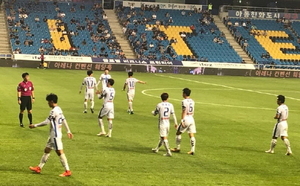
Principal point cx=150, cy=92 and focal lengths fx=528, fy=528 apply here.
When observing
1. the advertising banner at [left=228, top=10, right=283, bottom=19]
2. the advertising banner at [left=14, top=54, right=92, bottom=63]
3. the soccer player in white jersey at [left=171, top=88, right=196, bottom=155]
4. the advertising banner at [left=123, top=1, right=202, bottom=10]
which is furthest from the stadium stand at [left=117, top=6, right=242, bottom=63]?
the soccer player in white jersey at [left=171, top=88, right=196, bottom=155]

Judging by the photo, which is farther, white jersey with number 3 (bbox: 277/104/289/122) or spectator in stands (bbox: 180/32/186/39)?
spectator in stands (bbox: 180/32/186/39)

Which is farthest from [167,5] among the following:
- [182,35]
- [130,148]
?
[130,148]

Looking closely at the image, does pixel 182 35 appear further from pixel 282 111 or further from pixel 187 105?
pixel 187 105

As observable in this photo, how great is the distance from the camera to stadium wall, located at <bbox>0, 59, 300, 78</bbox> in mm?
60000

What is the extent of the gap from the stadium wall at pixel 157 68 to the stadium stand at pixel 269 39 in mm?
2309

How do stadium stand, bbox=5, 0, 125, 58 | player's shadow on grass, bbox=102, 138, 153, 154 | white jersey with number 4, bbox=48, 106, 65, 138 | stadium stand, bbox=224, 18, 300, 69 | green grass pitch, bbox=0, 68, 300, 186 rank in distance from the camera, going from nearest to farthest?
white jersey with number 4, bbox=48, 106, 65, 138
green grass pitch, bbox=0, 68, 300, 186
player's shadow on grass, bbox=102, 138, 153, 154
stadium stand, bbox=5, 0, 125, 58
stadium stand, bbox=224, 18, 300, 69

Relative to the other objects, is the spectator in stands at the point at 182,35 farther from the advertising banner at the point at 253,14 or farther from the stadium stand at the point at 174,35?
the advertising banner at the point at 253,14

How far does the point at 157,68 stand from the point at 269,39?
2404 cm

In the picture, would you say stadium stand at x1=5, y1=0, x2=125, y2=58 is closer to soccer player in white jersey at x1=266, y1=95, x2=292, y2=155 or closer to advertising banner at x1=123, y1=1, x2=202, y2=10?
advertising banner at x1=123, y1=1, x2=202, y2=10

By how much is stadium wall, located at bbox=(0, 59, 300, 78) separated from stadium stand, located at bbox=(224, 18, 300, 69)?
7.58ft

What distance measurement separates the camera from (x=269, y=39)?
3145 inches

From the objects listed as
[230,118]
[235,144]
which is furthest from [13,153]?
[230,118]

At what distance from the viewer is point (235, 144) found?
811 inches

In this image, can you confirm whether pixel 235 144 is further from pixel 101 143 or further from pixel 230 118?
pixel 230 118
